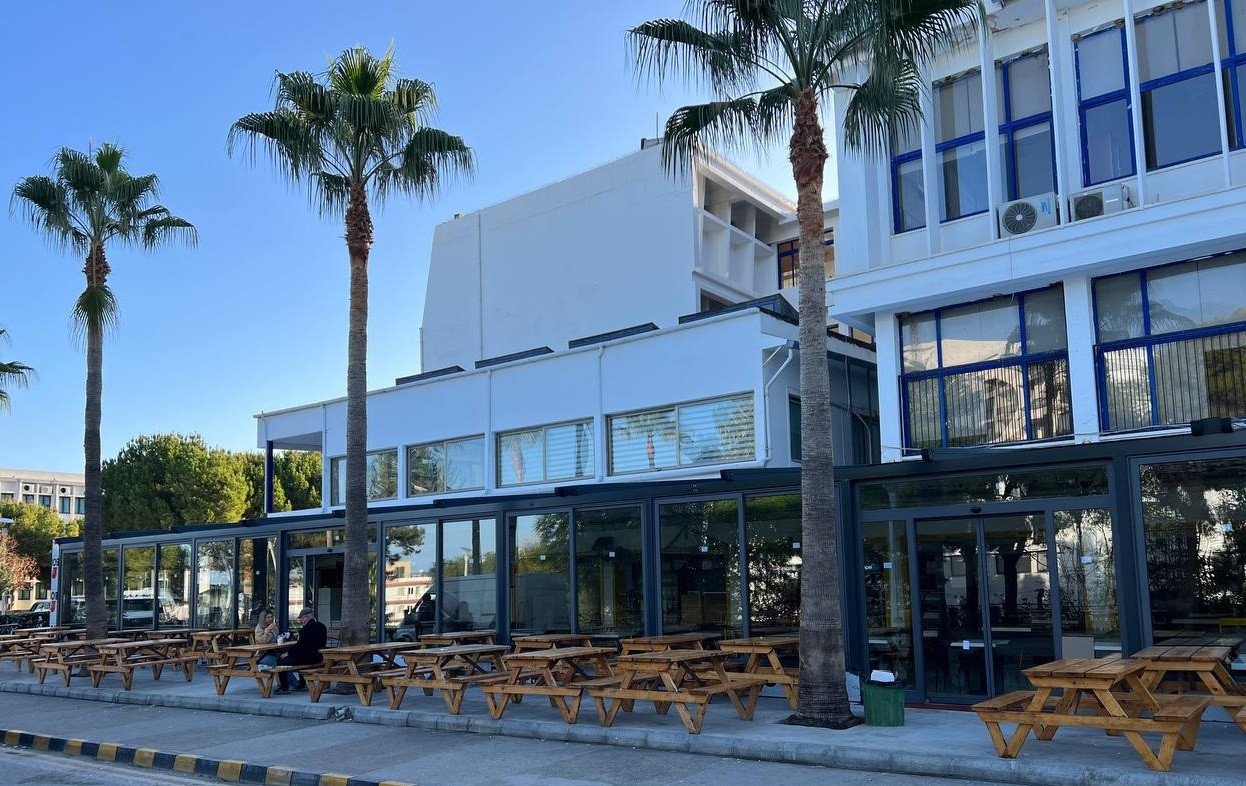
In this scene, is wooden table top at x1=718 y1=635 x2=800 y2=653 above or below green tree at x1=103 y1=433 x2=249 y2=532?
below

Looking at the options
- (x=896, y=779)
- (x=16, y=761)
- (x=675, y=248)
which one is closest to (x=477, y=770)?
(x=896, y=779)

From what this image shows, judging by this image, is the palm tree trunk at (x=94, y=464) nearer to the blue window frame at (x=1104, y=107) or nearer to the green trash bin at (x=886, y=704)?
the green trash bin at (x=886, y=704)

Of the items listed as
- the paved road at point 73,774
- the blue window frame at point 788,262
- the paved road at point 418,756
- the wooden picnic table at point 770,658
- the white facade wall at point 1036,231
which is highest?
the blue window frame at point 788,262

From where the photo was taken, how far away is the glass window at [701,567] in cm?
1593

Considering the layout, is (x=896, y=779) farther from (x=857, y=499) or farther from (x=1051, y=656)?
(x=857, y=499)

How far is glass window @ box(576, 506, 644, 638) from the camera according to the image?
17.0m

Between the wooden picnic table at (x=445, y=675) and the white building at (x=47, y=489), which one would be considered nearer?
the wooden picnic table at (x=445, y=675)

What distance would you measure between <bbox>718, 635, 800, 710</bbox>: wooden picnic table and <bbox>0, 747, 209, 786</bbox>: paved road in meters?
6.34

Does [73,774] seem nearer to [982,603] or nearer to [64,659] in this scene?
[64,659]

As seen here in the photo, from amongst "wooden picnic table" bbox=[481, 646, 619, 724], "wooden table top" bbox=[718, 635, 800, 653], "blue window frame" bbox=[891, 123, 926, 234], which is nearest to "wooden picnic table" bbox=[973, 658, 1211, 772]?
"wooden table top" bbox=[718, 635, 800, 653]

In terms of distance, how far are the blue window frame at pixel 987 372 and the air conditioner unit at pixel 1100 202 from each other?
1142 mm

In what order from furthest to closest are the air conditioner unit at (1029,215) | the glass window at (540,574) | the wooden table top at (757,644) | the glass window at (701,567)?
the glass window at (540,574), the glass window at (701,567), the air conditioner unit at (1029,215), the wooden table top at (757,644)

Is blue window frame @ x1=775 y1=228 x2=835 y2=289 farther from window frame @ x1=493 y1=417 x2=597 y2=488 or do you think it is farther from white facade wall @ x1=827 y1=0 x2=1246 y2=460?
white facade wall @ x1=827 y1=0 x2=1246 y2=460

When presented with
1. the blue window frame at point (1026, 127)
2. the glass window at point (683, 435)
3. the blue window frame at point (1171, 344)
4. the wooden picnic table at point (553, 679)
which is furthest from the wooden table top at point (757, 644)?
the blue window frame at point (1026, 127)
